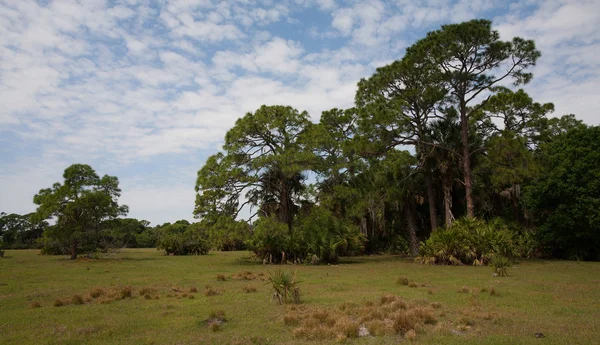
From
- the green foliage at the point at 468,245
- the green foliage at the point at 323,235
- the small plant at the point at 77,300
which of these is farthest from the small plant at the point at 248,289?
the green foliage at the point at 468,245

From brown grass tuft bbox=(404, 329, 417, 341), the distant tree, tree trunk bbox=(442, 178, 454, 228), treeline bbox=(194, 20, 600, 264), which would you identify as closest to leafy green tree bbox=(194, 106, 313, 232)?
treeline bbox=(194, 20, 600, 264)

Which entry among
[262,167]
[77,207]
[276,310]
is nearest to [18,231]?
[77,207]

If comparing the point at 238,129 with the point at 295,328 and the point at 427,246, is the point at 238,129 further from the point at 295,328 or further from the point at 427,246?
the point at 295,328

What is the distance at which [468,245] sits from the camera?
74.0 feet

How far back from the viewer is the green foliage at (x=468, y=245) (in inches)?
872

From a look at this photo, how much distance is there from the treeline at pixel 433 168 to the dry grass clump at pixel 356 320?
579 inches

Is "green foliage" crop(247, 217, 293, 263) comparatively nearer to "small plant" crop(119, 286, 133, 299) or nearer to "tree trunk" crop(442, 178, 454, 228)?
"tree trunk" crop(442, 178, 454, 228)

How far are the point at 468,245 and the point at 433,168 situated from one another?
7266 millimetres

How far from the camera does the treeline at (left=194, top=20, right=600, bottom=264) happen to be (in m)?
24.2

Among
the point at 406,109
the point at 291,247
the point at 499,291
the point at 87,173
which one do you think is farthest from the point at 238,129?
the point at 499,291

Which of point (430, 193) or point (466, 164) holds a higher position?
point (466, 164)

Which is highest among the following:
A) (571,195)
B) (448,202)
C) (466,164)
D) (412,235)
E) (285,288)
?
(466,164)

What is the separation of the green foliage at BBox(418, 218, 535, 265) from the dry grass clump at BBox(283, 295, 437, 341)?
1390 centimetres

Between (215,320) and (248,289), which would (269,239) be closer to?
(248,289)
